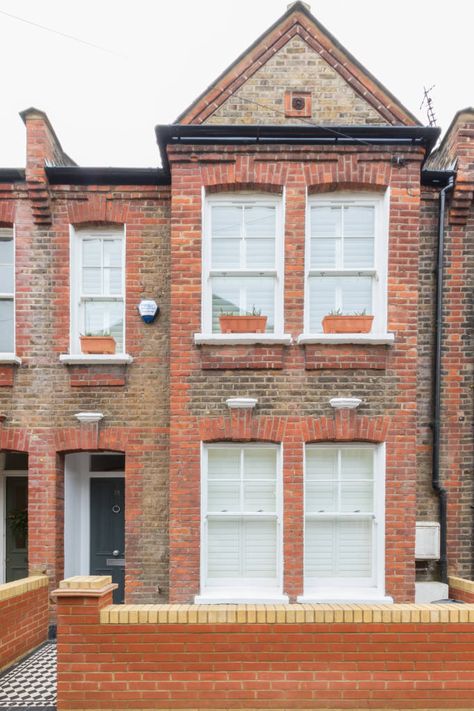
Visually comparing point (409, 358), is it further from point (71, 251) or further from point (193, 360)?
point (71, 251)

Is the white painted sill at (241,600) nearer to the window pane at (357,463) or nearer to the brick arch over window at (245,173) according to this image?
the window pane at (357,463)

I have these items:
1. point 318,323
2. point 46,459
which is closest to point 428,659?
point 318,323

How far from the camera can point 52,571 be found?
7.20 m

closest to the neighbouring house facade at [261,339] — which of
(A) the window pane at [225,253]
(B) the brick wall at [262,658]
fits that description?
(A) the window pane at [225,253]

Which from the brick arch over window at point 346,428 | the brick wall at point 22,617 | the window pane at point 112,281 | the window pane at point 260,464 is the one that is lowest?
the brick wall at point 22,617

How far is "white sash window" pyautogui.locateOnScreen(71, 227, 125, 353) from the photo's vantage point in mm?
7631

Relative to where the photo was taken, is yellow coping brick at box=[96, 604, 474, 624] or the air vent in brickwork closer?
yellow coping brick at box=[96, 604, 474, 624]

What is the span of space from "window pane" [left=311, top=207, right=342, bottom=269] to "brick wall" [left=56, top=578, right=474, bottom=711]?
14.7ft

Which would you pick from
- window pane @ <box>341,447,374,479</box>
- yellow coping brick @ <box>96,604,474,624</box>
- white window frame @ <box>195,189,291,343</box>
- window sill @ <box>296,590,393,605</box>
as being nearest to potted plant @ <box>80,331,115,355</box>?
white window frame @ <box>195,189,291,343</box>

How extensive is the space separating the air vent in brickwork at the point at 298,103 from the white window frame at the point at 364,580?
477 centimetres

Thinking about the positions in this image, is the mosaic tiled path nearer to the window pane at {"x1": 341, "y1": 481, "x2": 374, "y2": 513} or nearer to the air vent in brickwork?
the window pane at {"x1": 341, "y1": 481, "x2": 374, "y2": 513}

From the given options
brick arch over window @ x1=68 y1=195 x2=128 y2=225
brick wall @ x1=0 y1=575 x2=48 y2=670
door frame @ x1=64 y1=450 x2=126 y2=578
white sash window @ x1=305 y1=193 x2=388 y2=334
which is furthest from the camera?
door frame @ x1=64 y1=450 x2=126 y2=578

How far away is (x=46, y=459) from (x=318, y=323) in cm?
447

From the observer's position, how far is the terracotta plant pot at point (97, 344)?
726cm
